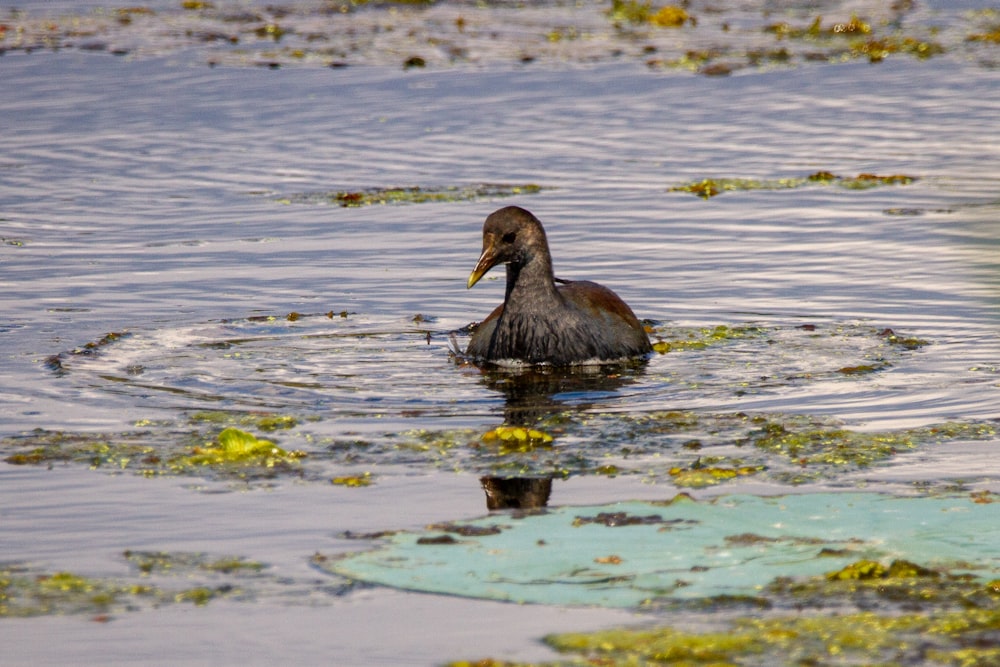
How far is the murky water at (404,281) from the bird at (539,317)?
1.15 ft

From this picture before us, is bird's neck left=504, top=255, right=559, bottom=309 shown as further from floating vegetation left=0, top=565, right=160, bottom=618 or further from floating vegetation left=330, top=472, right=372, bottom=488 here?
floating vegetation left=0, top=565, right=160, bottom=618

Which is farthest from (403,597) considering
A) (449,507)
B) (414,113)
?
(414,113)

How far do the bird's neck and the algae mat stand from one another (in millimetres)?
3874

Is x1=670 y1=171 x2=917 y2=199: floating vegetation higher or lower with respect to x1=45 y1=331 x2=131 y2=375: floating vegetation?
higher

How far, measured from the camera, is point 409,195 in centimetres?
1661

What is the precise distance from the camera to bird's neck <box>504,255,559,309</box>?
11.2m

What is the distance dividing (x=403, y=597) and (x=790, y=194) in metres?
11.0

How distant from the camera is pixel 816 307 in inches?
488

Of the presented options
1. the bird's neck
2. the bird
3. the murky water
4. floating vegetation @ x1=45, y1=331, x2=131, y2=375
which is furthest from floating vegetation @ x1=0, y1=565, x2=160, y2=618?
the bird's neck

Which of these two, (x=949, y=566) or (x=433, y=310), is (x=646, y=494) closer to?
(x=949, y=566)

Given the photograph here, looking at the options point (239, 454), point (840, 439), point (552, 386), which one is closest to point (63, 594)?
point (239, 454)

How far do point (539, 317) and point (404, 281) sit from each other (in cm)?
252

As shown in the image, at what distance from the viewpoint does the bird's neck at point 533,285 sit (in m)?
11.2

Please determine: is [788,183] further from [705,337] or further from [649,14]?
[649,14]
